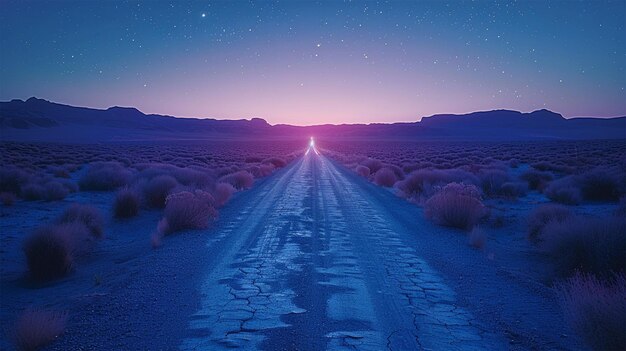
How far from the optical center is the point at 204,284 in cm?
795

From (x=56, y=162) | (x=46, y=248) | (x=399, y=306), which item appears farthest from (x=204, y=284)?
(x=56, y=162)

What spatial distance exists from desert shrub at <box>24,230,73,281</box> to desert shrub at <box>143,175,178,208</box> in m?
8.69

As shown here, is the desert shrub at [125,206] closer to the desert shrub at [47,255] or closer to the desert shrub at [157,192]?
the desert shrub at [157,192]

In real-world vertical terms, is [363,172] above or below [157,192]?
below

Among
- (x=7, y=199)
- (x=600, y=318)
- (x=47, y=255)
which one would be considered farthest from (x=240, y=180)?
(x=600, y=318)

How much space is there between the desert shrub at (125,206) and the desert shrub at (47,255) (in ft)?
21.6

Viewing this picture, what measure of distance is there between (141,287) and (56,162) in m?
37.7

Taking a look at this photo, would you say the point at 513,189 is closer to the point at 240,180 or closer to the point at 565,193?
the point at 565,193

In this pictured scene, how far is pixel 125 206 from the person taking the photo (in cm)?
1670

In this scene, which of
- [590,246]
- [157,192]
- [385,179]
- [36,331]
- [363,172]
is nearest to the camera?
[36,331]

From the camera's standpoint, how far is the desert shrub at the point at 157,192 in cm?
1900

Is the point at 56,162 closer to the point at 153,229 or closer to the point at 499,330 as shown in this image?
the point at 153,229

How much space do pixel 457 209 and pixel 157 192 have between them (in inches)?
471

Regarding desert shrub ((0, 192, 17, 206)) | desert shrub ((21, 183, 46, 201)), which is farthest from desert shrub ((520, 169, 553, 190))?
desert shrub ((0, 192, 17, 206))
